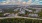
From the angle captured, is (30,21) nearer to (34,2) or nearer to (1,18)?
(34,2)

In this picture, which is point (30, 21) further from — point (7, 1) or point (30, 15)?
point (7, 1)

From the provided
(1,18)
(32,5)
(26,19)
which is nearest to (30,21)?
(26,19)

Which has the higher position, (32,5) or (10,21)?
(32,5)

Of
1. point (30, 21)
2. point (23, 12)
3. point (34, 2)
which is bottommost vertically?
point (30, 21)

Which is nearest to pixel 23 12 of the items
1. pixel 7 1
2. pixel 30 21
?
pixel 30 21

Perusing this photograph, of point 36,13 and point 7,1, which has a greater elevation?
point 7,1

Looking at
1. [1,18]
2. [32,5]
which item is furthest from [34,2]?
[1,18]

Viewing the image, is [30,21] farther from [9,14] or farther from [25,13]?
[9,14]
